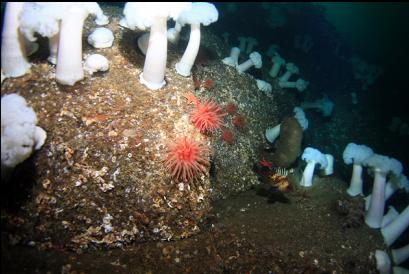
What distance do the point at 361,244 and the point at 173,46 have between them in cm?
567

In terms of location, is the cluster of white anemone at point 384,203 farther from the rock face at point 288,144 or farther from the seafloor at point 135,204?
the rock face at point 288,144

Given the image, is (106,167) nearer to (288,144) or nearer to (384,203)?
(288,144)

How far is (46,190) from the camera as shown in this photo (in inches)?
169

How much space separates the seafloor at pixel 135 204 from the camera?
166 inches

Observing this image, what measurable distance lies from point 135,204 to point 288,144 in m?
3.88

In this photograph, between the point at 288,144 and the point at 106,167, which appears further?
the point at 288,144

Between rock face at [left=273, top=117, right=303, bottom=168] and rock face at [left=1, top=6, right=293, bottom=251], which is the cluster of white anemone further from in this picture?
rock face at [left=1, top=6, right=293, bottom=251]

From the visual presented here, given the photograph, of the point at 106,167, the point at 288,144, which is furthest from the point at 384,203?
the point at 106,167

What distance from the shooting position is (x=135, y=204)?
184 inches

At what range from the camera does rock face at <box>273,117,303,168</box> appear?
22.5ft

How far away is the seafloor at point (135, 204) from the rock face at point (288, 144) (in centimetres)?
100

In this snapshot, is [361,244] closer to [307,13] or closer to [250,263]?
[250,263]

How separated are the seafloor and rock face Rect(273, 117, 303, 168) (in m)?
1.00

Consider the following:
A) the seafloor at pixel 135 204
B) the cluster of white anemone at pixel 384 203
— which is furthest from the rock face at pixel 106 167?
the cluster of white anemone at pixel 384 203
